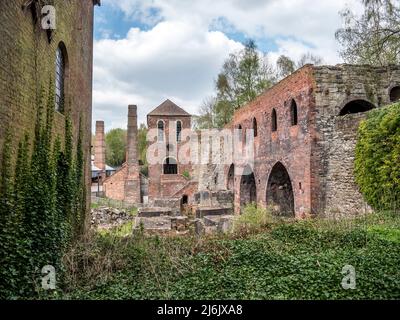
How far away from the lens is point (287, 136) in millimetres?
16016

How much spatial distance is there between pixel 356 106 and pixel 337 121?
2.62 metres

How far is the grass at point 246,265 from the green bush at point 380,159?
3.79 feet

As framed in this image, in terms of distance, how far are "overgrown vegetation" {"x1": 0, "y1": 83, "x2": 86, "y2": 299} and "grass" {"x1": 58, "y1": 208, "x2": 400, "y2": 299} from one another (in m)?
0.58

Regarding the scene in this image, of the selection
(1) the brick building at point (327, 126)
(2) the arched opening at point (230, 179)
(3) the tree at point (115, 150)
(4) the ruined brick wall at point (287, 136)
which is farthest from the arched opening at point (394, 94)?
(3) the tree at point (115, 150)

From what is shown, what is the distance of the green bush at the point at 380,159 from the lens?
34.1 ft

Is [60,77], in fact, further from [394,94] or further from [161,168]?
[161,168]

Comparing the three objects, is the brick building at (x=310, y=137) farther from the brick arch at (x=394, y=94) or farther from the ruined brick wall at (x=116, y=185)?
the ruined brick wall at (x=116, y=185)

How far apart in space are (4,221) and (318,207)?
36.7ft

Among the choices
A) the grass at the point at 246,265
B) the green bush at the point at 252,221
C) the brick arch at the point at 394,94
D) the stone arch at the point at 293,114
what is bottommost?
the grass at the point at 246,265

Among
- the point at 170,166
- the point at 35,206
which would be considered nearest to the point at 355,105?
the point at 35,206

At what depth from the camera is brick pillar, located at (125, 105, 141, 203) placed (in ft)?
111

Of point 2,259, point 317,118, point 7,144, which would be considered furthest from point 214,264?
point 317,118

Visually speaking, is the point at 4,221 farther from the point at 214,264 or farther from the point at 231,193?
the point at 231,193

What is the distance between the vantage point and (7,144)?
5812 mm
